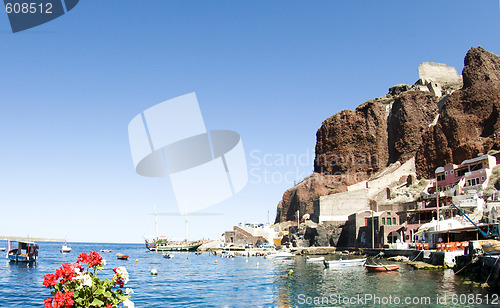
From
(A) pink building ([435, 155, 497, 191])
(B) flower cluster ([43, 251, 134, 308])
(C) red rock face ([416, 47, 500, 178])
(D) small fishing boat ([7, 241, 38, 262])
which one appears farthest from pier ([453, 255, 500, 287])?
(D) small fishing boat ([7, 241, 38, 262])

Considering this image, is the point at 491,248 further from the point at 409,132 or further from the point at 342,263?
the point at 409,132

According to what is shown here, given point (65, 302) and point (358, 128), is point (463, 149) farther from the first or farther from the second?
point (65, 302)

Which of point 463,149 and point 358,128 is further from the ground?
point 358,128

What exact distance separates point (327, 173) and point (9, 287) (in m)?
94.7

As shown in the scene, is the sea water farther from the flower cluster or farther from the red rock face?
the red rock face

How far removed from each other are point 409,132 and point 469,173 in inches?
1636

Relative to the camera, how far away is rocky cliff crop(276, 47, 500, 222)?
84812 mm

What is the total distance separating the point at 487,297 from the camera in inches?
922

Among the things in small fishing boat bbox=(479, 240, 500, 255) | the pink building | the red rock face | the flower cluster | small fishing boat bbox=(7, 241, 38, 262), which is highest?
the red rock face

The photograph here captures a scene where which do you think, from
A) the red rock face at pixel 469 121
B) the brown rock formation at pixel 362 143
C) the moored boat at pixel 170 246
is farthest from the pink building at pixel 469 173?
the moored boat at pixel 170 246

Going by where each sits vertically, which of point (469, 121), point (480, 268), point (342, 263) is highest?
point (469, 121)

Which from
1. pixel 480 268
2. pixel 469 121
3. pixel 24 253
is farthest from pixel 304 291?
pixel 469 121

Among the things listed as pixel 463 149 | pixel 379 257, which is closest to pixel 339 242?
pixel 379 257

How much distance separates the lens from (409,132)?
108 m
